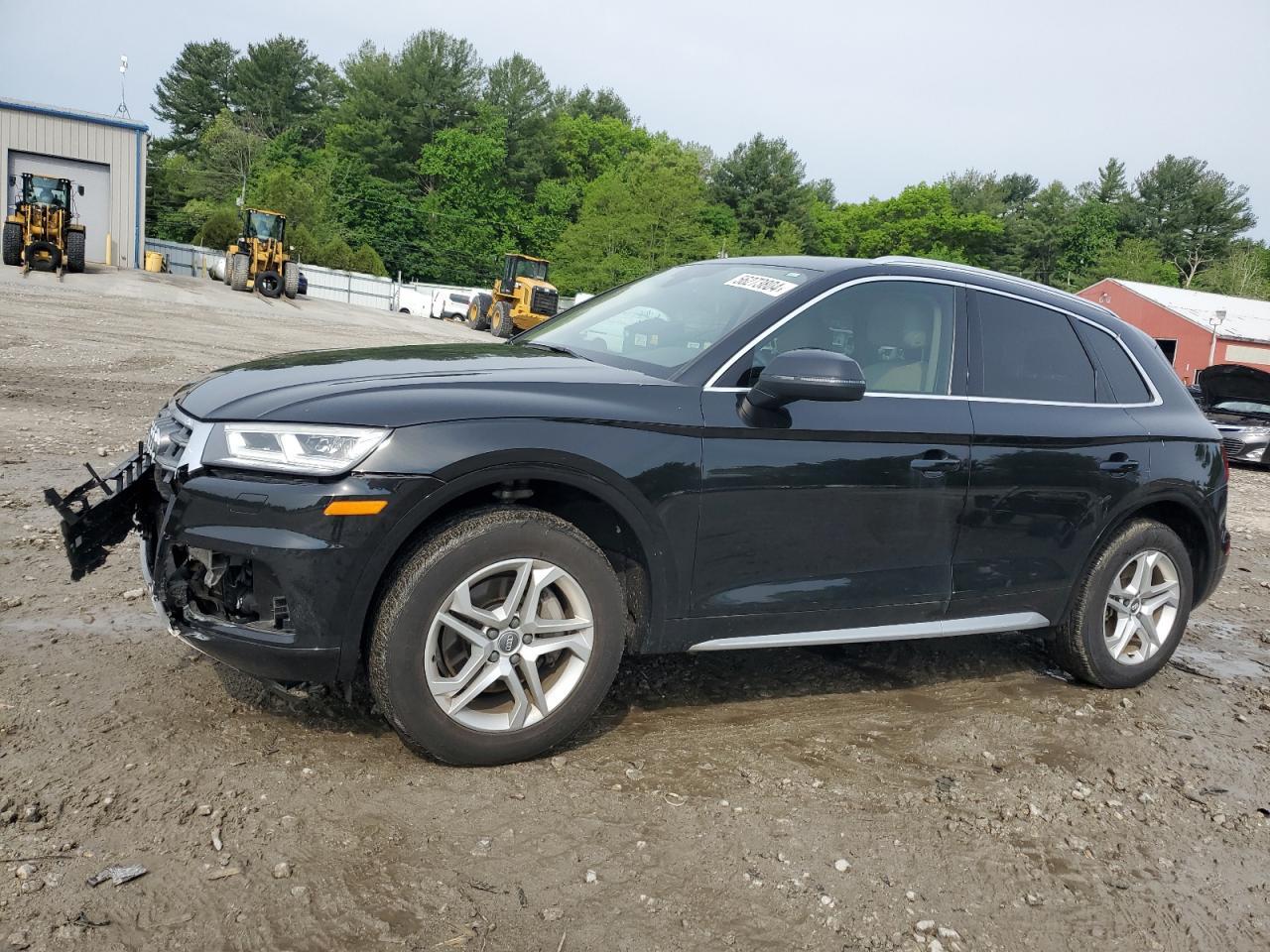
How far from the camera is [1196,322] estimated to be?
46.8 m

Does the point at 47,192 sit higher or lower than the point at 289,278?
higher

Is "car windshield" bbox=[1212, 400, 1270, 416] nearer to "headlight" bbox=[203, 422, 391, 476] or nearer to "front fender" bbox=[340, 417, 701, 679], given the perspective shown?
"front fender" bbox=[340, 417, 701, 679]

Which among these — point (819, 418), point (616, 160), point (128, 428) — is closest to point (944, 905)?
point (819, 418)

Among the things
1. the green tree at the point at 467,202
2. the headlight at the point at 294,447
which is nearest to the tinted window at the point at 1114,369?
the headlight at the point at 294,447

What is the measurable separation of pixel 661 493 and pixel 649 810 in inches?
39.7

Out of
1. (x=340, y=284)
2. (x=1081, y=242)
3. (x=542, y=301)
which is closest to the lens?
(x=542, y=301)

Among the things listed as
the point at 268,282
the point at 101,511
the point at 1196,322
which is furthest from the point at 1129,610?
the point at 1196,322

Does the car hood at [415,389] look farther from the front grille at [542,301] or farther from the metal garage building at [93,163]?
the metal garage building at [93,163]

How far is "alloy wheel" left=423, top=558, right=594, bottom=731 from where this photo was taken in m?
3.17

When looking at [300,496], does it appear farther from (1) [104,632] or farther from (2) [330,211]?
(2) [330,211]

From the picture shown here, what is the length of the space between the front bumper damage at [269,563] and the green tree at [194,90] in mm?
98202

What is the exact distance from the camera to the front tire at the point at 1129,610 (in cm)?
463

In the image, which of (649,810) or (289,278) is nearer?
(649,810)

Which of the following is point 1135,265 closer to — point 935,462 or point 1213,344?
point 1213,344
